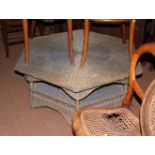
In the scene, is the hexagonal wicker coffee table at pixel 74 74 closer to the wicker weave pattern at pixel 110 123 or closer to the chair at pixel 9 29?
the wicker weave pattern at pixel 110 123

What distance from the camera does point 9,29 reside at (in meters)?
2.90

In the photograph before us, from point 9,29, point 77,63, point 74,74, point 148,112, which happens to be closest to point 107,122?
point 148,112

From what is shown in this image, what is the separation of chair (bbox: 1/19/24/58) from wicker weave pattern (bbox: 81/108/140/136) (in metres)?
1.78

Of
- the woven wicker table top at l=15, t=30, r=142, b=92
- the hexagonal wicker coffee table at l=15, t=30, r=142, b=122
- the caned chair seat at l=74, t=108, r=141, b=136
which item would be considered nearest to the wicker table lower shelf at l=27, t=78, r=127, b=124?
the hexagonal wicker coffee table at l=15, t=30, r=142, b=122

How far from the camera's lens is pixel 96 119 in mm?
1170

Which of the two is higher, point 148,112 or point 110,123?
point 148,112

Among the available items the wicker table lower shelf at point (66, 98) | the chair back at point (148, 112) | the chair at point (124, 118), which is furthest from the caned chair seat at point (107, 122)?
the wicker table lower shelf at point (66, 98)

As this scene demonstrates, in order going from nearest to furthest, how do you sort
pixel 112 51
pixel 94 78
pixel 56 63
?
pixel 94 78 < pixel 56 63 < pixel 112 51

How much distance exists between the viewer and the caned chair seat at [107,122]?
3.60 feet

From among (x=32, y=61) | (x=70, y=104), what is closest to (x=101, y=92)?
(x=70, y=104)

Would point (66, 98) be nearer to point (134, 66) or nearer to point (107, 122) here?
point (107, 122)

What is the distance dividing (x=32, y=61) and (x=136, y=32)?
4.17 ft

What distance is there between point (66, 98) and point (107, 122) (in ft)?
2.28
